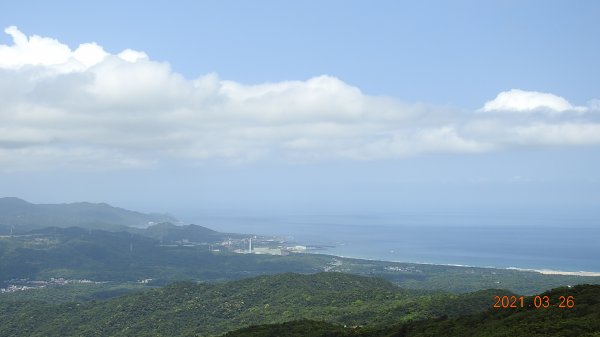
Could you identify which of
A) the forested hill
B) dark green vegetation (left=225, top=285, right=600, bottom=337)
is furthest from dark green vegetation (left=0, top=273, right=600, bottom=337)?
the forested hill

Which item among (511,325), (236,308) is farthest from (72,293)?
(511,325)

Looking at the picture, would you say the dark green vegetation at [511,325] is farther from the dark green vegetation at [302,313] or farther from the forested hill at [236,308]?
the forested hill at [236,308]

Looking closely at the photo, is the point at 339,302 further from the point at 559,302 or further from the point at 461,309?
the point at 559,302

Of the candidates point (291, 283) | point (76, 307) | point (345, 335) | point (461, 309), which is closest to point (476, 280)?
point (291, 283)

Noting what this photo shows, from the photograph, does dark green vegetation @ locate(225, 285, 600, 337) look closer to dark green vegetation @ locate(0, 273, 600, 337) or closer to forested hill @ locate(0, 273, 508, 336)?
dark green vegetation @ locate(0, 273, 600, 337)

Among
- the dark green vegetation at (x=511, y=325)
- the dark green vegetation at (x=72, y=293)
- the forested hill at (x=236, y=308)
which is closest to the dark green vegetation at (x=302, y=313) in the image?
the dark green vegetation at (x=511, y=325)
